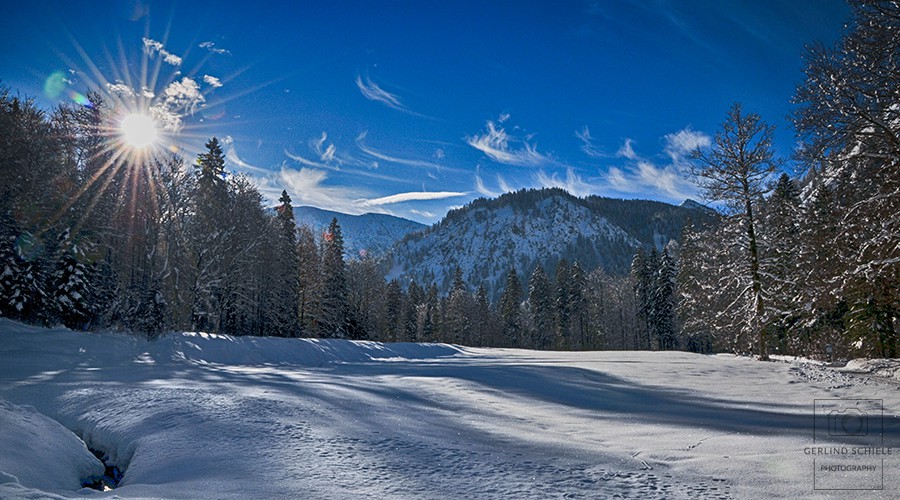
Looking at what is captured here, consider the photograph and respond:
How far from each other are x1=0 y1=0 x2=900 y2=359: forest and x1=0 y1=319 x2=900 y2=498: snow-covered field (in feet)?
15.1

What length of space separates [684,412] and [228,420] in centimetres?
608

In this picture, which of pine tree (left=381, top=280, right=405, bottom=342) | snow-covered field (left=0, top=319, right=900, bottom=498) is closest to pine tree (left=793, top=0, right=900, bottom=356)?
snow-covered field (left=0, top=319, right=900, bottom=498)

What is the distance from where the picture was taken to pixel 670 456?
4.09m

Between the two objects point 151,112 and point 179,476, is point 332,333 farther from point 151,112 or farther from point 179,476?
point 179,476

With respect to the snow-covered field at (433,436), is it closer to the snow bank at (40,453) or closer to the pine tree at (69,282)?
the snow bank at (40,453)

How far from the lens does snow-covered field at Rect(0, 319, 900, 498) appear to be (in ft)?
11.0

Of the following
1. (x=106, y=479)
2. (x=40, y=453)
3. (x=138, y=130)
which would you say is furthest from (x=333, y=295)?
(x=40, y=453)

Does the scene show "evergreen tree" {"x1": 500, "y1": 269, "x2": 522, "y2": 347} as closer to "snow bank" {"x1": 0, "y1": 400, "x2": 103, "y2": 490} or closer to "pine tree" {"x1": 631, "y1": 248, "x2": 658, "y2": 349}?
"pine tree" {"x1": 631, "y1": 248, "x2": 658, "y2": 349}

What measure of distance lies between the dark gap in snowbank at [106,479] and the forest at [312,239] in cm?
1305

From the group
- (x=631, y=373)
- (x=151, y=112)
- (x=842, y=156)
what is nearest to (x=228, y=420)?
(x=631, y=373)

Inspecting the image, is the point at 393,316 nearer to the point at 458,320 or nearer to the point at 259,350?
the point at 458,320

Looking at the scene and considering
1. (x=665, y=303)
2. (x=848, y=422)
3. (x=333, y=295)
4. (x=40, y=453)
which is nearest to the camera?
(x=40, y=453)

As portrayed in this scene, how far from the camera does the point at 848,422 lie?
5.42 m

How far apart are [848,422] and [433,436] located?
196 inches
